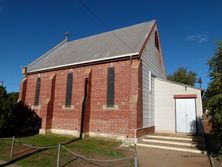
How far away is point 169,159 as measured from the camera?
8398mm

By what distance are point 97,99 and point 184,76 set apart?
1112 inches

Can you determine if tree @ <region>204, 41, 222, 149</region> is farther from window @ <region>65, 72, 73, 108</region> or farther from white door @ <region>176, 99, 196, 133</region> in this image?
window @ <region>65, 72, 73, 108</region>

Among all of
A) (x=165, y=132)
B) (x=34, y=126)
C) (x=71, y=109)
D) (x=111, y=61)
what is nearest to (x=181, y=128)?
(x=165, y=132)

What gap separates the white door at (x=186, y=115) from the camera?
13.7 m

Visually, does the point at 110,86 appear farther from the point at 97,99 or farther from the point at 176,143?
the point at 176,143

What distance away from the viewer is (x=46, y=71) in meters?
18.6

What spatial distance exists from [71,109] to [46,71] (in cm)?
571

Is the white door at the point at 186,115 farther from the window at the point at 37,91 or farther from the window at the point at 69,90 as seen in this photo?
the window at the point at 37,91

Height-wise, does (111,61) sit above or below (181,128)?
above

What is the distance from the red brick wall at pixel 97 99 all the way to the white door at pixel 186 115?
410 centimetres

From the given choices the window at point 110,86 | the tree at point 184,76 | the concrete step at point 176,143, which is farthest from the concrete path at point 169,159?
the tree at point 184,76

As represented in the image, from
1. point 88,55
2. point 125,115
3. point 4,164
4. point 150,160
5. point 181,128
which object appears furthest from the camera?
point 88,55

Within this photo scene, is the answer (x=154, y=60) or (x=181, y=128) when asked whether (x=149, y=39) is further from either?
(x=181, y=128)

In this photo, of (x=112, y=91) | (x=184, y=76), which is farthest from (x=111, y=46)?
(x=184, y=76)
